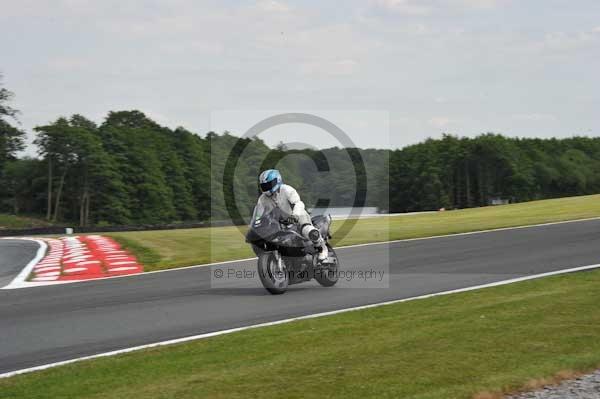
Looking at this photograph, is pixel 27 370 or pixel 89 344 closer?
pixel 27 370

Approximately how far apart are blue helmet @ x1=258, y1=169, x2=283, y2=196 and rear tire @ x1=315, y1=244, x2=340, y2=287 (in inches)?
59.9

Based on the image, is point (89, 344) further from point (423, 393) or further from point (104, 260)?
point (104, 260)

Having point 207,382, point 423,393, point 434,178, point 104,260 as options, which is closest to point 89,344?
point 207,382

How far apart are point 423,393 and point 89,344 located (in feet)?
14.0

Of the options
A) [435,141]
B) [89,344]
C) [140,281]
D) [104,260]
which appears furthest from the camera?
[435,141]

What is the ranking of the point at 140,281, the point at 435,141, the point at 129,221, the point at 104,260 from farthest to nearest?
the point at 435,141 → the point at 129,221 → the point at 104,260 → the point at 140,281

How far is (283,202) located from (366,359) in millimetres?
5022

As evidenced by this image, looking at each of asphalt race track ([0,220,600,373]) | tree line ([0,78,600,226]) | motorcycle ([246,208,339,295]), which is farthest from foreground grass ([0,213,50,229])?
motorcycle ([246,208,339,295])

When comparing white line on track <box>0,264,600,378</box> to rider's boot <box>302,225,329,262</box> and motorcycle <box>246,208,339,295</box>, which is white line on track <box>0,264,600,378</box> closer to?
rider's boot <box>302,225,329,262</box>

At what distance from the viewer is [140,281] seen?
558 inches

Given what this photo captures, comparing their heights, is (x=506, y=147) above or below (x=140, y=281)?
above

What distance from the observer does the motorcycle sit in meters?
11.2

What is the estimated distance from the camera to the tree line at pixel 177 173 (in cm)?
9325

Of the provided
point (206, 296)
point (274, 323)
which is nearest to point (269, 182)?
point (206, 296)
